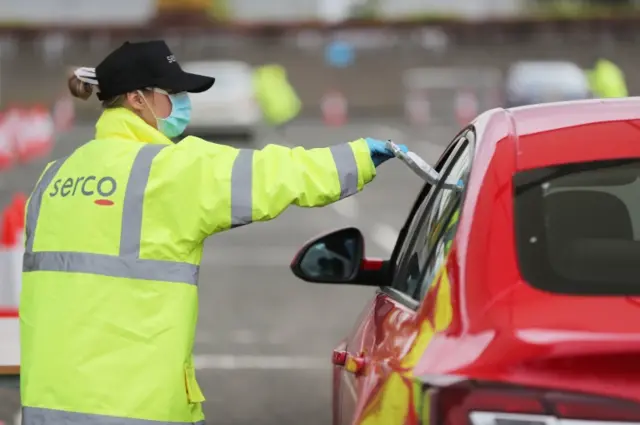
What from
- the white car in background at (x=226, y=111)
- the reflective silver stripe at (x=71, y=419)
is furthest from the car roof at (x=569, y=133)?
the white car in background at (x=226, y=111)

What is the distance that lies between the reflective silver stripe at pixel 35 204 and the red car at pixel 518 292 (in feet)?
3.11

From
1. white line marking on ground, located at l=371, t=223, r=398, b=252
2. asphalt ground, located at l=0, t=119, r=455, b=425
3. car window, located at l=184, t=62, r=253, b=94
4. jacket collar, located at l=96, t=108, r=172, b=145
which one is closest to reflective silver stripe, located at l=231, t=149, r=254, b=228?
jacket collar, located at l=96, t=108, r=172, b=145

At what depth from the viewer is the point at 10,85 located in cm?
5788

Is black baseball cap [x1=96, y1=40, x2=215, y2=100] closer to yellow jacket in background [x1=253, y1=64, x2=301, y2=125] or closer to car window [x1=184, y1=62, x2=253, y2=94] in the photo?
car window [x1=184, y1=62, x2=253, y2=94]

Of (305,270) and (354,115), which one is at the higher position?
(354,115)

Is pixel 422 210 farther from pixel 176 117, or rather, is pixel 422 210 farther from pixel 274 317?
pixel 274 317

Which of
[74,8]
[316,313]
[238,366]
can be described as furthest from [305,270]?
[74,8]

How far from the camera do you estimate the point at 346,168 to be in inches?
177

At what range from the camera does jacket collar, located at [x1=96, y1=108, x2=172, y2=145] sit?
464cm

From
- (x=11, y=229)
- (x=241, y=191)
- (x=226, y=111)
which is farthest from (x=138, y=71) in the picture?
(x=226, y=111)

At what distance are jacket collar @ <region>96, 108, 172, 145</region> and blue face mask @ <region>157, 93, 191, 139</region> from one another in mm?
143

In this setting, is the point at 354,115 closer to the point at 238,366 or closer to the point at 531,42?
the point at 531,42

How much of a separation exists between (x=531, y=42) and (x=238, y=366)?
5084 centimetres

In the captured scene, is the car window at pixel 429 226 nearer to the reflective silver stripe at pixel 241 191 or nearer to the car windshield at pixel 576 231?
the car windshield at pixel 576 231
